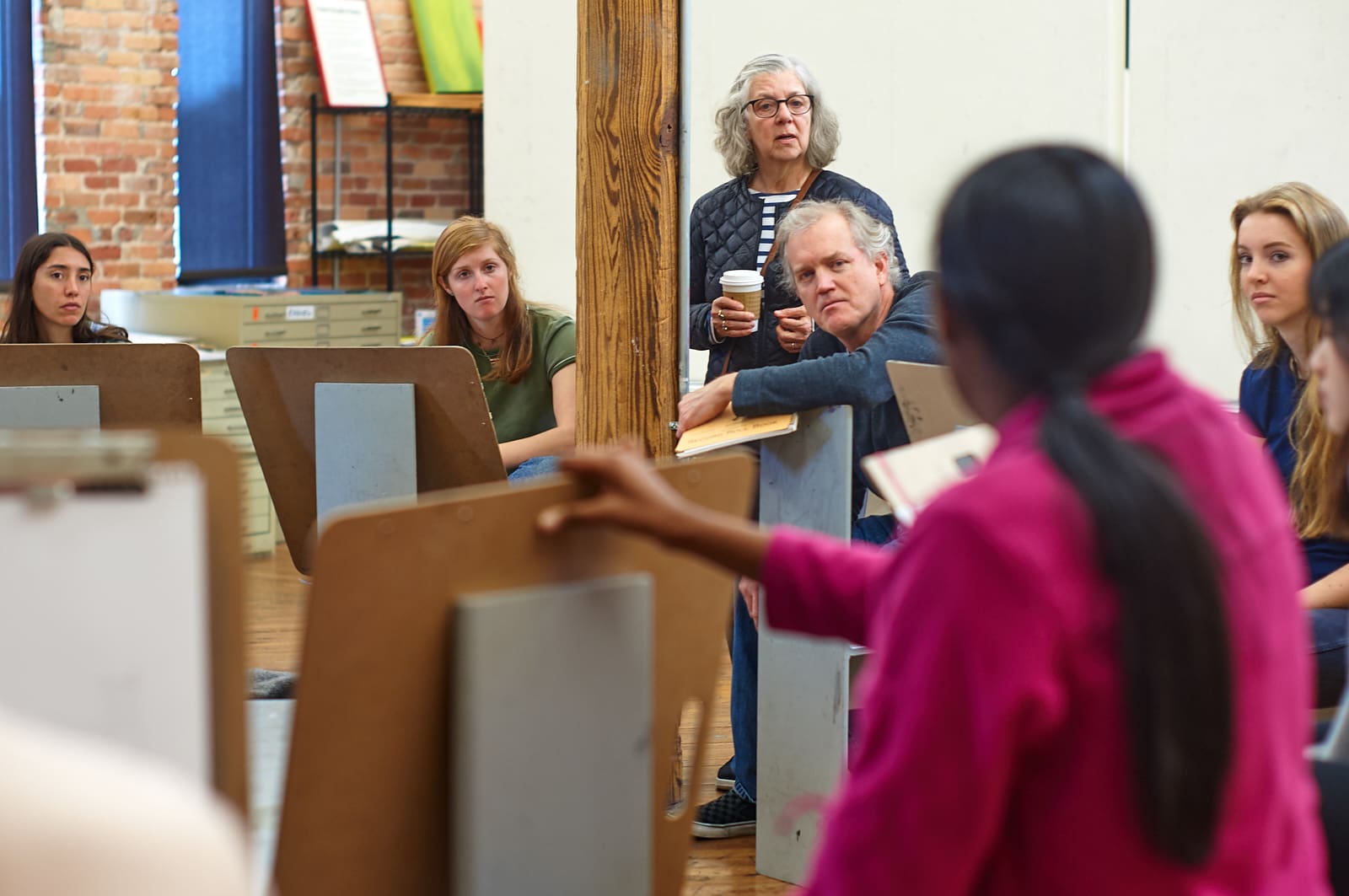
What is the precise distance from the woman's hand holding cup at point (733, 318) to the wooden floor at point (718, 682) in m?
0.72

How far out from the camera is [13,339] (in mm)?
3893

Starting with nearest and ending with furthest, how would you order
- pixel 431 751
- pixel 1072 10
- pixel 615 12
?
pixel 431 751
pixel 615 12
pixel 1072 10

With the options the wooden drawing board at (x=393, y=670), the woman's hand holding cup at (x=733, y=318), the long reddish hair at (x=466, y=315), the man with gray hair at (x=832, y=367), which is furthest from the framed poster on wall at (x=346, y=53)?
the wooden drawing board at (x=393, y=670)

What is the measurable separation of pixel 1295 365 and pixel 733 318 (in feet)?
3.51

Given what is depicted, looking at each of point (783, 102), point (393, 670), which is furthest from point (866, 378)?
point (393, 670)

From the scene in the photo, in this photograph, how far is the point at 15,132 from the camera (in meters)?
5.41

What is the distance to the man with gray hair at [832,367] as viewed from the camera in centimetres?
245

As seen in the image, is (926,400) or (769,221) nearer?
(926,400)

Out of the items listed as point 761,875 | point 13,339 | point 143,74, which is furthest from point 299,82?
point 761,875

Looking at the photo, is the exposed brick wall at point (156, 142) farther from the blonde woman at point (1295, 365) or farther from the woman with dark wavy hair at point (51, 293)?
the blonde woman at point (1295, 365)

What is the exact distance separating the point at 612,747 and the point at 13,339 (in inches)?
128

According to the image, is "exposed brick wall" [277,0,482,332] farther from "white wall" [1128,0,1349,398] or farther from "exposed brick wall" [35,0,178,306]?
"white wall" [1128,0,1349,398]

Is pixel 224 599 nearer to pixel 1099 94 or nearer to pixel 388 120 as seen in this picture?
pixel 1099 94

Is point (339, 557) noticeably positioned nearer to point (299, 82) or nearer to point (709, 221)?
point (709, 221)
